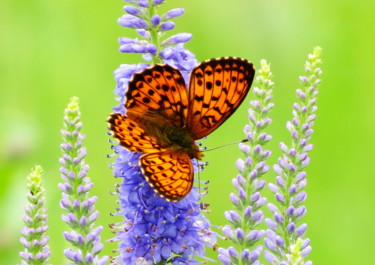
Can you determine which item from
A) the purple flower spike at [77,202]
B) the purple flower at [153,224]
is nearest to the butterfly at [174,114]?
the purple flower at [153,224]

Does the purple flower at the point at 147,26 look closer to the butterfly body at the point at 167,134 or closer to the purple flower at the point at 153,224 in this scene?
the butterfly body at the point at 167,134

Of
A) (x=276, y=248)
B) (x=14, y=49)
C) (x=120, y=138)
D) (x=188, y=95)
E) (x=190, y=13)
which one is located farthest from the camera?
(x=190, y=13)

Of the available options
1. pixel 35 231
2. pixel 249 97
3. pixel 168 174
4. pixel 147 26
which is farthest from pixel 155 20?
pixel 249 97

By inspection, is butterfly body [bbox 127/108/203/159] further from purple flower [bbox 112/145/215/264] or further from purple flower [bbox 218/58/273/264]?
purple flower [bbox 218/58/273/264]

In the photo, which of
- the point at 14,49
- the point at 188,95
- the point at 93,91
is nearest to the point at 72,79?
the point at 93,91

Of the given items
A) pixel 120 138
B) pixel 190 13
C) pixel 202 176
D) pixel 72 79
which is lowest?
pixel 202 176

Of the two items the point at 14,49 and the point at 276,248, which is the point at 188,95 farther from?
the point at 14,49
